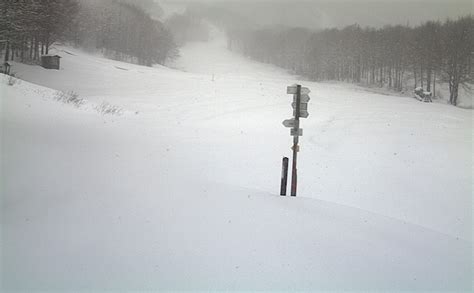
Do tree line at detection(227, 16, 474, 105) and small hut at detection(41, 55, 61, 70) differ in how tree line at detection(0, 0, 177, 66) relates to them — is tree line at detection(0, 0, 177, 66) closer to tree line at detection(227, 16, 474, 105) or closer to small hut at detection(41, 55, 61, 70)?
small hut at detection(41, 55, 61, 70)

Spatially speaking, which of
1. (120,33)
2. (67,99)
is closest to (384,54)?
(120,33)

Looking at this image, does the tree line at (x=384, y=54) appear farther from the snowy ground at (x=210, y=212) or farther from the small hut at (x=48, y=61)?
the small hut at (x=48, y=61)

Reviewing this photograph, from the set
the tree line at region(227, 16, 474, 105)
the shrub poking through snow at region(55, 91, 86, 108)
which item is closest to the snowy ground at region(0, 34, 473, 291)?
the shrub poking through snow at region(55, 91, 86, 108)

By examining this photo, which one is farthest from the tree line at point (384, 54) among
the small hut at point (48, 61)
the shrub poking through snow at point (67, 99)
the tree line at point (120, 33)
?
the small hut at point (48, 61)

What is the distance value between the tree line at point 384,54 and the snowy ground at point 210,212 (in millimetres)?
43147

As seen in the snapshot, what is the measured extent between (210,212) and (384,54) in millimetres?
69633

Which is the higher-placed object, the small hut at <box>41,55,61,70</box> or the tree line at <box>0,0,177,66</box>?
the tree line at <box>0,0,177,66</box>

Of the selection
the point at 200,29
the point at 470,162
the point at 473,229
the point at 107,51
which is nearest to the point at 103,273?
the point at 473,229

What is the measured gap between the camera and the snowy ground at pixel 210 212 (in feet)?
10.3

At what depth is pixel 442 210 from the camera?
7.73 meters

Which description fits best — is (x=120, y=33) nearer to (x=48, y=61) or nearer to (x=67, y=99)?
(x=48, y=61)

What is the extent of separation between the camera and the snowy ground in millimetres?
3143

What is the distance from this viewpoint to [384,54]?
6069 cm

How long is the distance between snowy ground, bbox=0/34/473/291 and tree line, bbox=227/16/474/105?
43.1m
